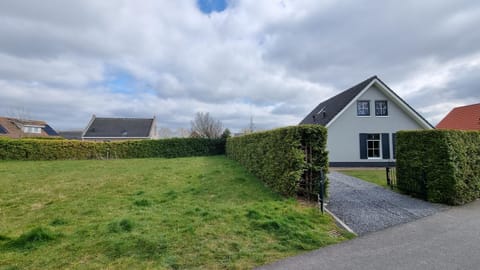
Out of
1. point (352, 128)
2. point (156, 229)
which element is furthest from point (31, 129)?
point (156, 229)

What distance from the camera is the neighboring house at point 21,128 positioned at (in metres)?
36.0

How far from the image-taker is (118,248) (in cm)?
368

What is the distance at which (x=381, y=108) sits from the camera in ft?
53.0

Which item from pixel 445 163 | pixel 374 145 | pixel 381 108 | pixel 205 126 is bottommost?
pixel 445 163

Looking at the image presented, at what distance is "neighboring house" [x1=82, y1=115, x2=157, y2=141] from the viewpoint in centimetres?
3850

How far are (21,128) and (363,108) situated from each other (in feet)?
163

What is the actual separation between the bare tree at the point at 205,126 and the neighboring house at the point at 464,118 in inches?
1155

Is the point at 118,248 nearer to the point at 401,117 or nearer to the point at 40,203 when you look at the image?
the point at 40,203

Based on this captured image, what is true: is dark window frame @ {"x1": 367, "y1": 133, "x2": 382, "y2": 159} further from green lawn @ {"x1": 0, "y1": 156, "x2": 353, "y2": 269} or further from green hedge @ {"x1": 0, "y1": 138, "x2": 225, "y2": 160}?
green hedge @ {"x1": 0, "y1": 138, "x2": 225, "y2": 160}

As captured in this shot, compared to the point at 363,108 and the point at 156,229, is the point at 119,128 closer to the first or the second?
the point at 363,108

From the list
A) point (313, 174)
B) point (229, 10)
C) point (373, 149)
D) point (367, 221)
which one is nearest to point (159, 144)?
point (229, 10)

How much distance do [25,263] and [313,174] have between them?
600 centimetres

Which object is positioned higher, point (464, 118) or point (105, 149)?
point (464, 118)

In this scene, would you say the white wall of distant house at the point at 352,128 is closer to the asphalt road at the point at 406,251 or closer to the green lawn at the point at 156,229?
the green lawn at the point at 156,229
